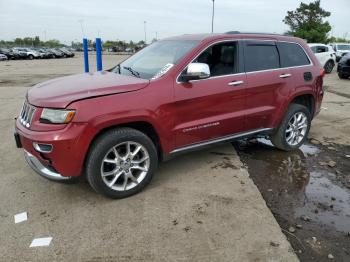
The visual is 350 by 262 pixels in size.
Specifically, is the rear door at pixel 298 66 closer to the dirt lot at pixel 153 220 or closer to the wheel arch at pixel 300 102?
the wheel arch at pixel 300 102

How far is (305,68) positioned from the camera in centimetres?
532

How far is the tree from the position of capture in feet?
157

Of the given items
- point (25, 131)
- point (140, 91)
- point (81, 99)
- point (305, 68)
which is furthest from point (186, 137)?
point (305, 68)

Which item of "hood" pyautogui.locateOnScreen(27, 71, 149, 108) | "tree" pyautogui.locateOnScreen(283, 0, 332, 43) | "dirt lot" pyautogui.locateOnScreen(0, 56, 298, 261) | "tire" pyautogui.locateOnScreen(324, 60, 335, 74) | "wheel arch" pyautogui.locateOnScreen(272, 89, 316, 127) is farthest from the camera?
"tree" pyautogui.locateOnScreen(283, 0, 332, 43)

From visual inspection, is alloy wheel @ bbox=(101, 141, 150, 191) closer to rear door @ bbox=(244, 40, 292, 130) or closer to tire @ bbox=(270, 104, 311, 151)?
rear door @ bbox=(244, 40, 292, 130)

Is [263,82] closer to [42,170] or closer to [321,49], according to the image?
[42,170]

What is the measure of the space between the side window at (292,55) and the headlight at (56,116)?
3.20 metres

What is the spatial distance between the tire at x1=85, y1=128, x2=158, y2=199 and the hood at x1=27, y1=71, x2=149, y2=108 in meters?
0.44

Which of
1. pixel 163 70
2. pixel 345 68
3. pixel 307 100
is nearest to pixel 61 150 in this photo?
pixel 163 70

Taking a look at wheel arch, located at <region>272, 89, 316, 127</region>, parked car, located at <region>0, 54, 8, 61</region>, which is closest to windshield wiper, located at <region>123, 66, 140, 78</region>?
wheel arch, located at <region>272, 89, 316, 127</region>

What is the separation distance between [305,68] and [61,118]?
3.74 meters

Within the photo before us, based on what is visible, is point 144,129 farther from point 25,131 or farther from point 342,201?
point 342,201

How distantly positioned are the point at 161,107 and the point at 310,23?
2082 inches

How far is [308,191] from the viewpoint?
4133 millimetres
